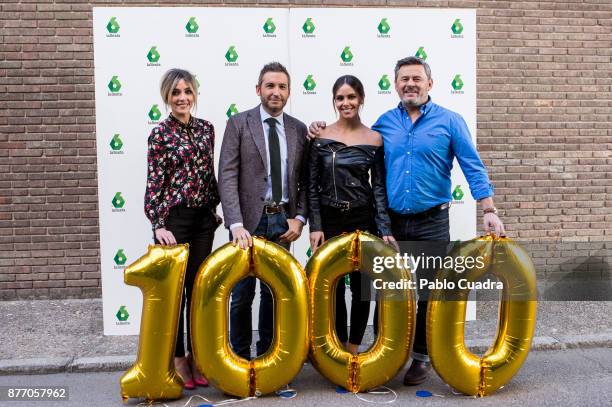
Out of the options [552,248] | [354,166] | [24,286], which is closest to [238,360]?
[354,166]

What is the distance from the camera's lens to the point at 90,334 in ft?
16.1

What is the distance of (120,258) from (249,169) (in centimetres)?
180

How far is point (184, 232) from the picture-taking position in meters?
3.56

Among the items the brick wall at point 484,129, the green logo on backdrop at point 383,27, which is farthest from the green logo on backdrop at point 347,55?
the brick wall at point 484,129

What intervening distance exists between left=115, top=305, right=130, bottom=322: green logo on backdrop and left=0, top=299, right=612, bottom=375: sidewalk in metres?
0.16

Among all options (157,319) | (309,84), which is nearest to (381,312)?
(157,319)

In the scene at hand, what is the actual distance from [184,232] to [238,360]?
828 millimetres

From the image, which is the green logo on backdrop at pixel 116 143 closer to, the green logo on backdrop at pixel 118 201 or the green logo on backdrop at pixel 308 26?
the green logo on backdrop at pixel 118 201

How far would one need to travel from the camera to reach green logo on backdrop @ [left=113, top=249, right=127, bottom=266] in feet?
15.8

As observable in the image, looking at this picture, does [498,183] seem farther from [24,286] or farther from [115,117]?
[24,286]

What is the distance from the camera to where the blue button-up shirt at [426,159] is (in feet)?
11.9

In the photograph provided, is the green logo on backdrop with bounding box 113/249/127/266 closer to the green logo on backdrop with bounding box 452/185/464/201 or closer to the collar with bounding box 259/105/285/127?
the collar with bounding box 259/105/285/127

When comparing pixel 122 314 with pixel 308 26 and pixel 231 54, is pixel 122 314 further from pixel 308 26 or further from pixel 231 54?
pixel 308 26

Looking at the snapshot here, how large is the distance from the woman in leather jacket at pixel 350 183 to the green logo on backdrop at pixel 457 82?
60.8 inches
